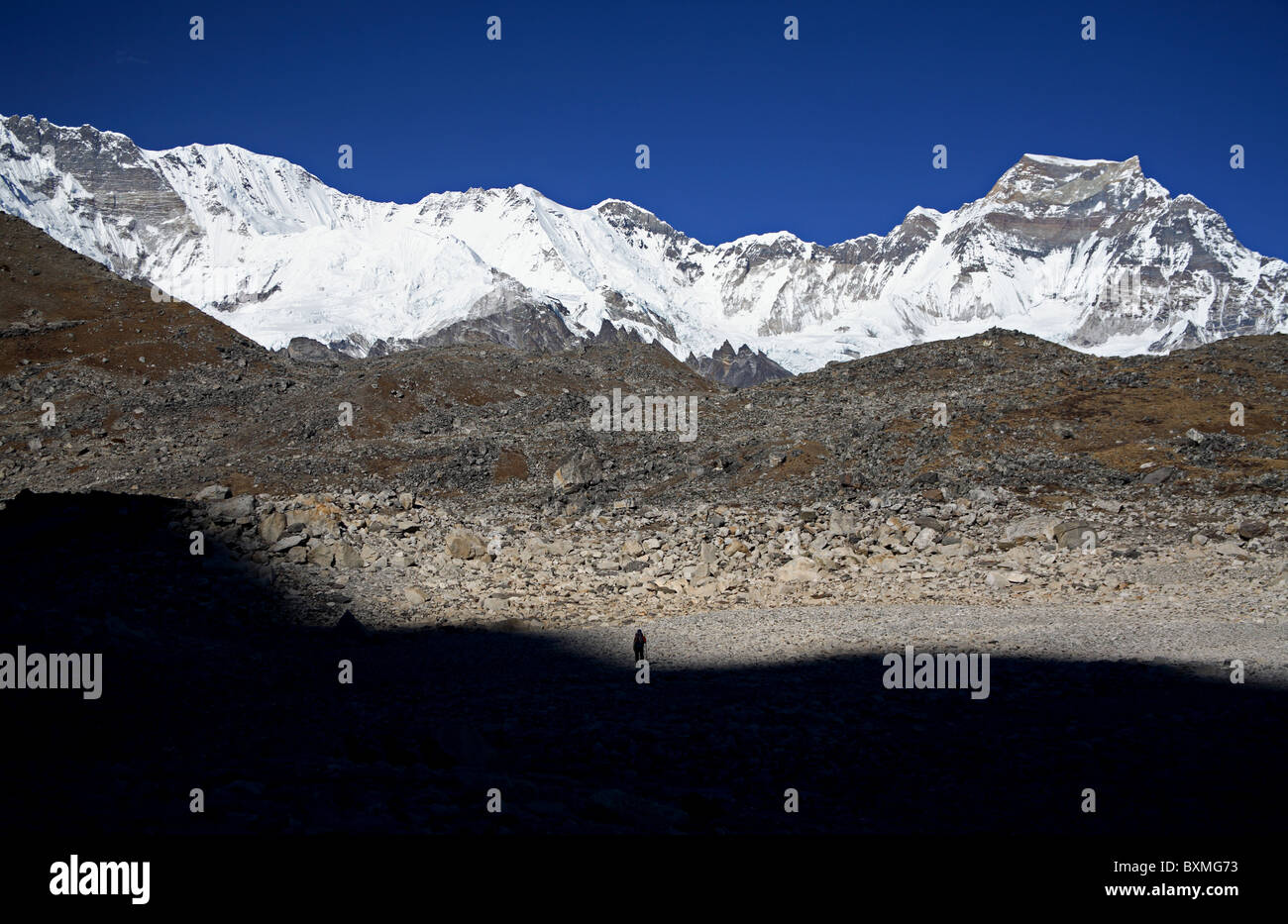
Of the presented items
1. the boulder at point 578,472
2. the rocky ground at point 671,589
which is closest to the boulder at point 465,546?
the rocky ground at point 671,589

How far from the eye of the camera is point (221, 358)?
5166 cm

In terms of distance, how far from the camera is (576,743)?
452 inches

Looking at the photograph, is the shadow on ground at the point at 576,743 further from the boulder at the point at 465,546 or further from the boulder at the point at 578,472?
the boulder at the point at 578,472

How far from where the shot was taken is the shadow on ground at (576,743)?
8336mm

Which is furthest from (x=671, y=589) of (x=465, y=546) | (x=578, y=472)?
(x=578, y=472)

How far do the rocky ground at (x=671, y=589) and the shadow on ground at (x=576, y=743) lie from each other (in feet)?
0.23

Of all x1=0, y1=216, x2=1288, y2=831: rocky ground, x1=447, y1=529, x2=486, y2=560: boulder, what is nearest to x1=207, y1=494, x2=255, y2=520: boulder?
x1=0, y1=216, x2=1288, y2=831: rocky ground

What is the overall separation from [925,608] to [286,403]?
113ft

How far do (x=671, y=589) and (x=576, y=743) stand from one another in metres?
9.72

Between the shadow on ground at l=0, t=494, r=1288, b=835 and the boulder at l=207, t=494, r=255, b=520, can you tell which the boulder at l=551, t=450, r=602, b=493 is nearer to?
the boulder at l=207, t=494, r=255, b=520

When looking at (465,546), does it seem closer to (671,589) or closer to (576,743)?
(671,589)

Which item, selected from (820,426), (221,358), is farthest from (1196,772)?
(221,358)
